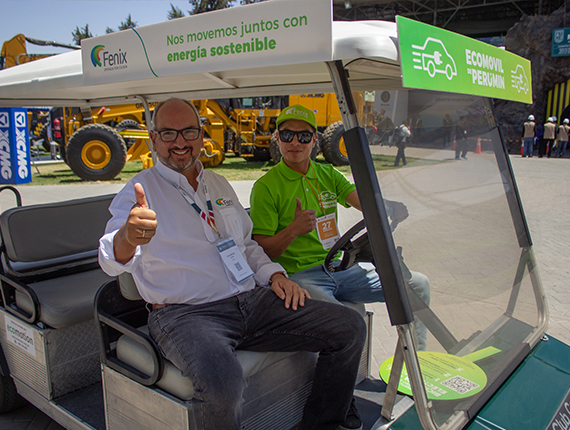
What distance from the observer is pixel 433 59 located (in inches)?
50.1

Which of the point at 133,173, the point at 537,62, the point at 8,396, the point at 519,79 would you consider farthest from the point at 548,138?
the point at 8,396

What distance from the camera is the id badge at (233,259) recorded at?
1.81 meters

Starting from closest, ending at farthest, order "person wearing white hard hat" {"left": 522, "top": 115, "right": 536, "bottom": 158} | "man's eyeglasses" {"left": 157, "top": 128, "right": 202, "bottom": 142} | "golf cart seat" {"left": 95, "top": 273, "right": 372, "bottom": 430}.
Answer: "golf cart seat" {"left": 95, "top": 273, "right": 372, "bottom": 430}
"man's eyeglasses" {"left": 157, "top": 128, "right": 202, "bottom": 142}
"person wearing white hard hat" {"left": 522, "top": 115, "right": 536, "bottom": 158}

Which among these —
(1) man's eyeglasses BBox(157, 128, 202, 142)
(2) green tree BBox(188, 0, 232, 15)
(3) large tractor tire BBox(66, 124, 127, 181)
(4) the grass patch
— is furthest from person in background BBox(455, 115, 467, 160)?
(2) green tree BBox(188, 0, 232, 15)

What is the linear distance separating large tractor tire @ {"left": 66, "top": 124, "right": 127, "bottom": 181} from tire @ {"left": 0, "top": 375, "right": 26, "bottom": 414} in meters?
8.88

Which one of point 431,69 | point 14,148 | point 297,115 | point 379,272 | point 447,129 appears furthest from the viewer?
point 14,148

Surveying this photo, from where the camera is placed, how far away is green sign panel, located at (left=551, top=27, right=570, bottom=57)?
69.0 feet

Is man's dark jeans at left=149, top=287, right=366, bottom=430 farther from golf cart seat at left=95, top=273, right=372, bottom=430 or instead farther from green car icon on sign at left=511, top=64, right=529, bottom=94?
green car icon on sign at left=511, top=64, right=529, bottom=94

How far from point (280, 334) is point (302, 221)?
22.4 inches

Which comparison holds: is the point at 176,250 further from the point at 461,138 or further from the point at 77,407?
the point at 461,138

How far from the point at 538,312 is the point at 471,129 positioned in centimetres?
92

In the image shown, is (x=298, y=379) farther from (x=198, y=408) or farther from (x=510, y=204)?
(x=510, y=204)

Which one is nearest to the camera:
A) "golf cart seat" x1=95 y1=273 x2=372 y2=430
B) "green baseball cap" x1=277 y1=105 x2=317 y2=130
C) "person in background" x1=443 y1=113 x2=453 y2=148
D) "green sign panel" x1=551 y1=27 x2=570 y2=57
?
"golf cart seat" x1=95 y1=273 x2=372 y2=430

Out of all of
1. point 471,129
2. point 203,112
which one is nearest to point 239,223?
point 471,129
